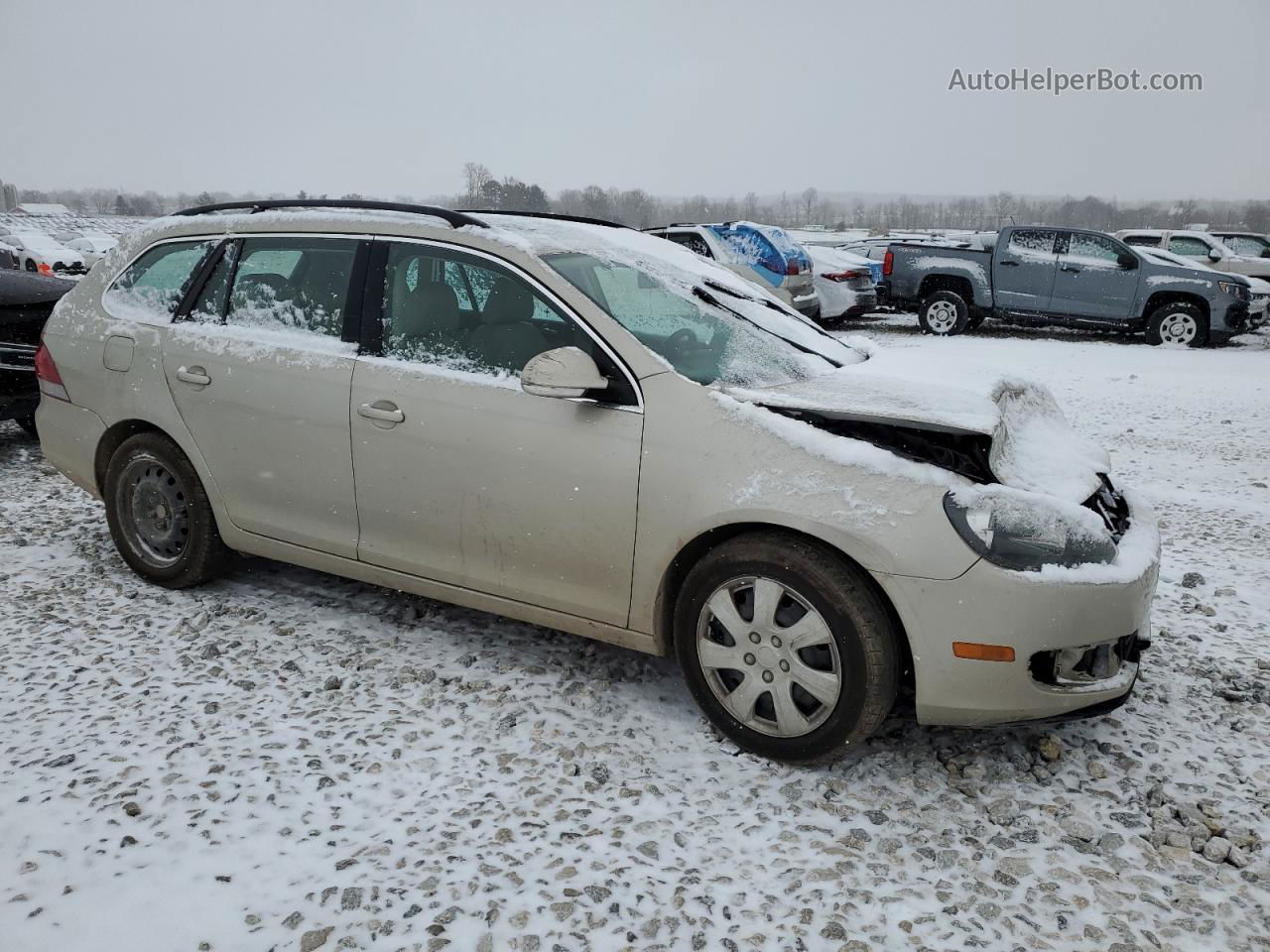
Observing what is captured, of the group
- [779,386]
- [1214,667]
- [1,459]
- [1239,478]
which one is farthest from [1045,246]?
[1,459]

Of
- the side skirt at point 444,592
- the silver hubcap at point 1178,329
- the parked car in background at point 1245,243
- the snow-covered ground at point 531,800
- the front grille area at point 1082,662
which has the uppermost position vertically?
the parked car in background at point 1245,243

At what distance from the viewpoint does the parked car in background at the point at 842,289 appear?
14.7m

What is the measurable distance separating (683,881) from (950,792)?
3.13ft

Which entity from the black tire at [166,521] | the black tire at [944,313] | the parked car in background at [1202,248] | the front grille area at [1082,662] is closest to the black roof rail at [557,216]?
the black tire at [166,521]

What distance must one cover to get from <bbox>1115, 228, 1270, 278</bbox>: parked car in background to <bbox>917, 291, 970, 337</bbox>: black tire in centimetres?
448

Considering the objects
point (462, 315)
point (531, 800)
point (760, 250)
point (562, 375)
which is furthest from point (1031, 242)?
point (531, 800)

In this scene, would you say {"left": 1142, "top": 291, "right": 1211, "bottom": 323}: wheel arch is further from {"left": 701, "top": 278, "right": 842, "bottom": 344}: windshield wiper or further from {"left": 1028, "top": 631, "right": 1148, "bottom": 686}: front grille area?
{"left": 1028, "top": 631, "right": 1148, "bottom": 686}: front grille area

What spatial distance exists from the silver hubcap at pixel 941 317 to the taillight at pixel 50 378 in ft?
43.7

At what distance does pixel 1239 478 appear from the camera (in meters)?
6.25

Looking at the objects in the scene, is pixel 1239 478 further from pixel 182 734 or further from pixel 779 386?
pixel 182 734

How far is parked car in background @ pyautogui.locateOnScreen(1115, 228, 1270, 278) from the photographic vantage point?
1675 cm

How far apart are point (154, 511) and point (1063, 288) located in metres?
13.6

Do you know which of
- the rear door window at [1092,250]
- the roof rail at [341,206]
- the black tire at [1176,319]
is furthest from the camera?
the rear door window at [1092,250]

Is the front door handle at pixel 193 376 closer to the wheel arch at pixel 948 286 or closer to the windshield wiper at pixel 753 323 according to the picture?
the windshield wiper at pixel 753 323
